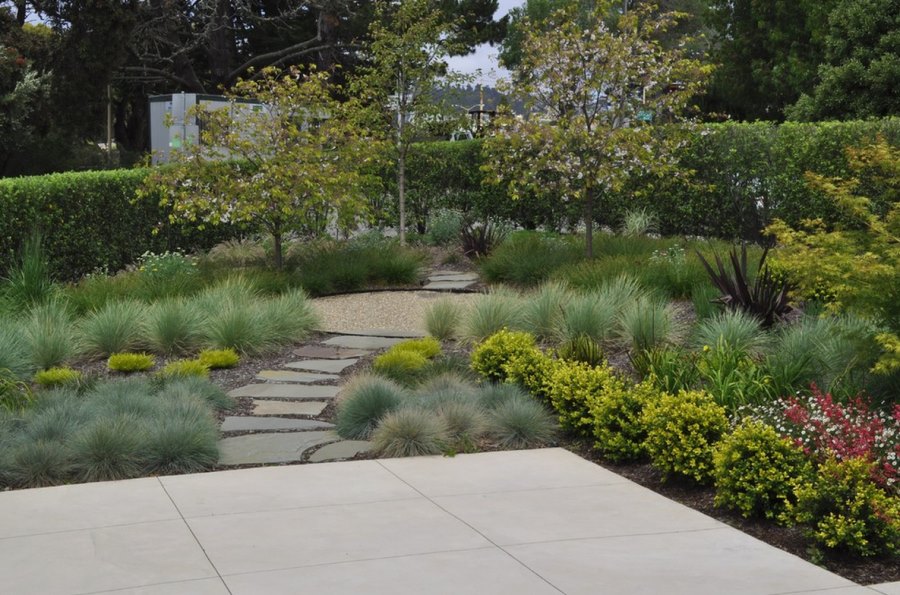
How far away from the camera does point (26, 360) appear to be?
8.52 meters

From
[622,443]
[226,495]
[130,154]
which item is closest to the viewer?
[226,495]

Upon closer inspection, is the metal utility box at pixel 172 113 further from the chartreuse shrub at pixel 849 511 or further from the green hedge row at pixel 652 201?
the chartreuse shrub at pixel 849 511

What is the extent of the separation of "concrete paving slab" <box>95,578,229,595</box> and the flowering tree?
9496 mm

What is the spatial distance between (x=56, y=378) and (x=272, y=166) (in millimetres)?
5293

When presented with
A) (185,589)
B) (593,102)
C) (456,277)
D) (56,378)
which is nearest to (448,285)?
(456,277)

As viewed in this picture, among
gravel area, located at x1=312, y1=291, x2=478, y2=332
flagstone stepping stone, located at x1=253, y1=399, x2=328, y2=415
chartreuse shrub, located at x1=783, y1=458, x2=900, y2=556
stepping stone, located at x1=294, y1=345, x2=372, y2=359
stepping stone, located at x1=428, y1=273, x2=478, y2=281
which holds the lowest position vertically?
flagstone stepping stone, located at x1=253, y1=399, x2=328, y2=415

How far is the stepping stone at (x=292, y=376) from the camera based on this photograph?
8.68 m

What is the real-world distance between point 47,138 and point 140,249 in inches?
607

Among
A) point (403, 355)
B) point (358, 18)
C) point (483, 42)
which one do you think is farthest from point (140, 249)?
point (483, 42)

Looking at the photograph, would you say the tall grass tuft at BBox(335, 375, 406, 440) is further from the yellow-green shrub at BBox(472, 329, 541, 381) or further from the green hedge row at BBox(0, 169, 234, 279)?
the green hedge row at BBox(0, 169, 234, 279)

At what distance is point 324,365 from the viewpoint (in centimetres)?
921

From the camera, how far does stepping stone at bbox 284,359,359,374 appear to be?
9055 mm

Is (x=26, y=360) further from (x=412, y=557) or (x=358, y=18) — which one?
(x=358, y=18)

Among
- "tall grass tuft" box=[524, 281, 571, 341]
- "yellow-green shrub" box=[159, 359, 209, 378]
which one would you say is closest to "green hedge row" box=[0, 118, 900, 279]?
"yellow-green shrub" box=[159, 359, 209, 378]
